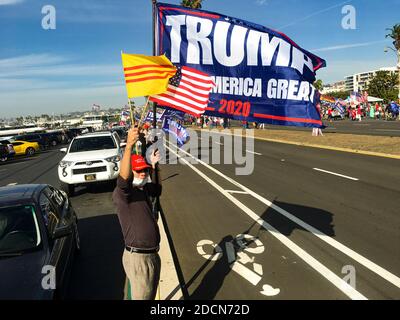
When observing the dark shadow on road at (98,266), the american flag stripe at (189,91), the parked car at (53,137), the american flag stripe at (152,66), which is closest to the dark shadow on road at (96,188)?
the dark shadow on road at (98,266)

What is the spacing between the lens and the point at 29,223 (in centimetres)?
494

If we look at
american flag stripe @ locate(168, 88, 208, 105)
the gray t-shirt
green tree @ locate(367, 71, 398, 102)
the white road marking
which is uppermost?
green tree @ locate(367, 71, 398, 102)

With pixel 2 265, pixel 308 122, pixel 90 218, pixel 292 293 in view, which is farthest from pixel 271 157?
pixel 2 265

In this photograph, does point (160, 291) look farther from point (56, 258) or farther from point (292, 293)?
point (292, 293)

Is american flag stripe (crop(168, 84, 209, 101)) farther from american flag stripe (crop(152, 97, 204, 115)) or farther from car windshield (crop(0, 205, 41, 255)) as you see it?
car windshield (crop(0, 205, 41, 255))

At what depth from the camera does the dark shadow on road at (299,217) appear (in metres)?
7.36

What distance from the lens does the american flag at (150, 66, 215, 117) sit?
5.81m

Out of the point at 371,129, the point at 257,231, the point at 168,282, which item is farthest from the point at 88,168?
the point at 371,129

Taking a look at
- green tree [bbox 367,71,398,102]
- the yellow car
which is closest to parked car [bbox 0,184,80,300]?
the yellow car

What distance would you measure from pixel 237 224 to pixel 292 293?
→ 326cm

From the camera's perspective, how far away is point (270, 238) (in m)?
→ 6.90

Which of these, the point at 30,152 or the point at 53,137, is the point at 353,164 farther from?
the point at 53,137

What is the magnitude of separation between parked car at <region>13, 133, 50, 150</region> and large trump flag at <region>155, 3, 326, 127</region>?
39.2 meters

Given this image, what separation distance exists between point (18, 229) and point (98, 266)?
1.62 metres
